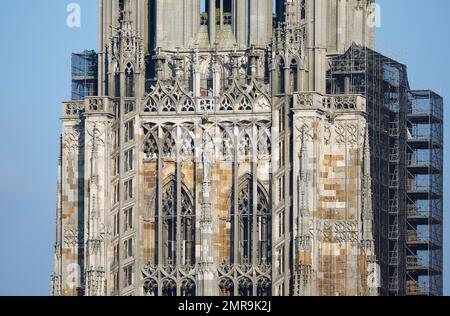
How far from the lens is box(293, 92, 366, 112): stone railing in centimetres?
10850

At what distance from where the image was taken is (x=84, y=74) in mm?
112438

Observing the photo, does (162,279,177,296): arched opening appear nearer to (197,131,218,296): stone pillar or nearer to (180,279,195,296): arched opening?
(180,279,195,296): arched opening

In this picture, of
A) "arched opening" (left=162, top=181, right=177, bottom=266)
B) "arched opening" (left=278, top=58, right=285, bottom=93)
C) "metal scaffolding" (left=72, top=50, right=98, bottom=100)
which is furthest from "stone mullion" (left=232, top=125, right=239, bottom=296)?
"metal scaffolding" (left=72, top=50, right=98, bottom=100)

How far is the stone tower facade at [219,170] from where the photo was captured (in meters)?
108

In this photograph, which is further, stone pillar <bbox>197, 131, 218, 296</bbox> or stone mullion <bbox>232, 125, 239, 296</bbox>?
stone mullion <bbox>232, 125, 239, 296</bbox>

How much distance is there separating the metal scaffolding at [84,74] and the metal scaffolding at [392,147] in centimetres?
726

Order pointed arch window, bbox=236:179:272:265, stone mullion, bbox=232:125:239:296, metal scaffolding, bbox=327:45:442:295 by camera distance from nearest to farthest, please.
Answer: stone mullion, bbox=232:125:239:296
pointed arch window, bbox=236:179:272:265
metal scaffolding, bbox=327:45:442:295

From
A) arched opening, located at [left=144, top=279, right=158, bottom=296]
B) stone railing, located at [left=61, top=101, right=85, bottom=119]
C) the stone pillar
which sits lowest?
arched opening, located at [left=144, top=279, right=158, bottom=296]

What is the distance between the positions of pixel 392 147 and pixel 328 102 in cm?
520

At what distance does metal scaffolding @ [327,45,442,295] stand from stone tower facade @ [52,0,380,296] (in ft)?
3.32

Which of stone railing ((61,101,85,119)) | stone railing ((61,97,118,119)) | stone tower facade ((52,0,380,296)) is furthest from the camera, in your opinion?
stone railing ((61,101,85,119))
